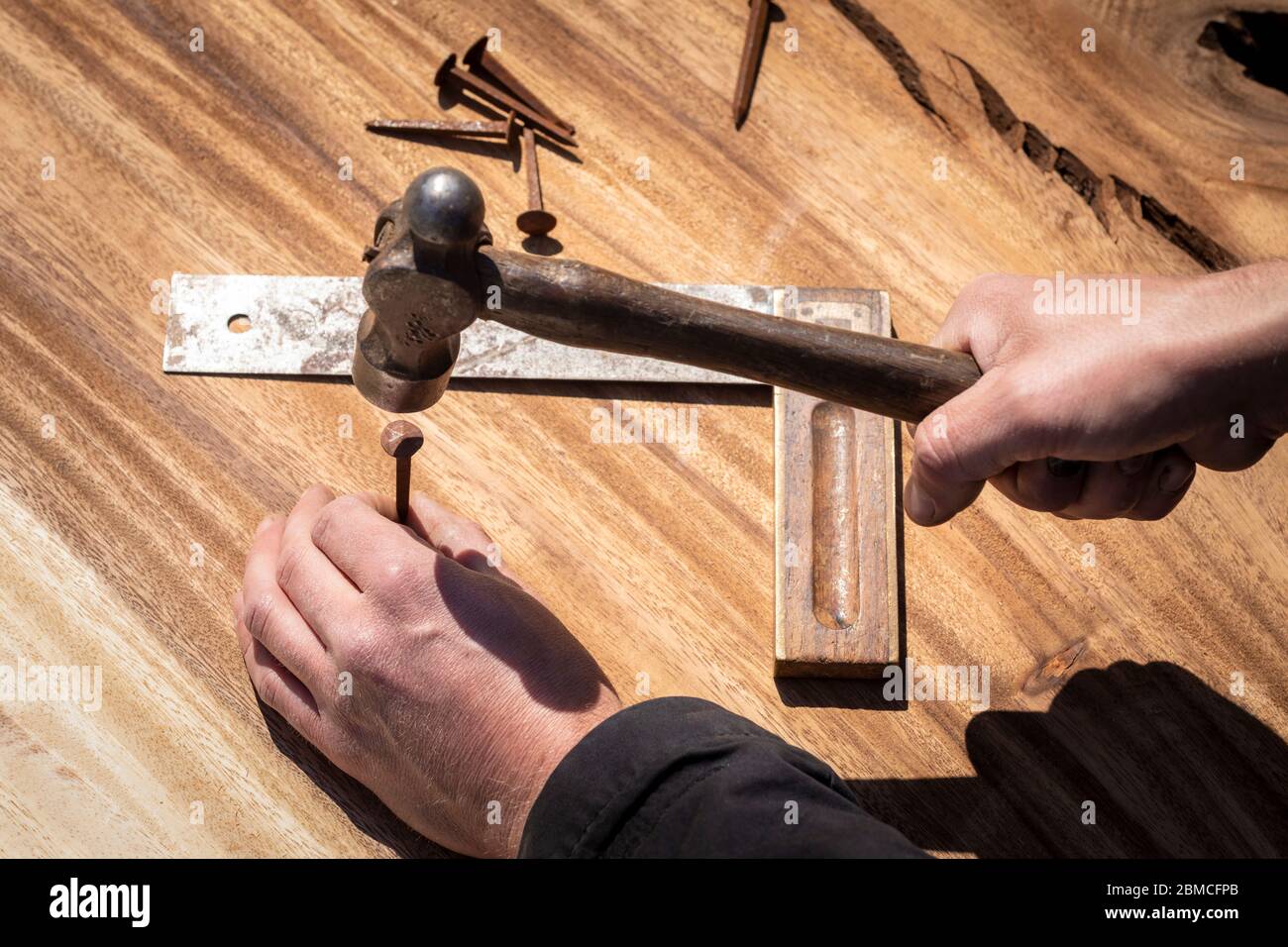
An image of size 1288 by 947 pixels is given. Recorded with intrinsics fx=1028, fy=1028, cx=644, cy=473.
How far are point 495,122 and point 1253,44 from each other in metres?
1.07

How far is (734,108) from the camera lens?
4.62 ft

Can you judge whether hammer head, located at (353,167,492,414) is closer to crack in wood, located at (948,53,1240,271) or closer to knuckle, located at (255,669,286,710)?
knuckle, located at (255,669,286,710)

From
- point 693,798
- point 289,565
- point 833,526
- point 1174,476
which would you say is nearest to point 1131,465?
point 1174,476

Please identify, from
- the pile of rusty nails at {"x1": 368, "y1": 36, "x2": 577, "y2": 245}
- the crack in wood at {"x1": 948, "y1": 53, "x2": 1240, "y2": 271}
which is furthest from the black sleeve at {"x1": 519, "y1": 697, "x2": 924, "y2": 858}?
the crack in wood at {"x1": 948, "y1": 53, "x2": 1240, "y2": 271}

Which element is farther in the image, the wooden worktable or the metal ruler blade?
the metal ruler blade

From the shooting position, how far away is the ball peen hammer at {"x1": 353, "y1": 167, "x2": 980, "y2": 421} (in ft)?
2.81

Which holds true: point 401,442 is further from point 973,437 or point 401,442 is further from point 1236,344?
point 1236,344

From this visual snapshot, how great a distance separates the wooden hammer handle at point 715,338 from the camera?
89 cm

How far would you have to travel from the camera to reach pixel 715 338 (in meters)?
0.92

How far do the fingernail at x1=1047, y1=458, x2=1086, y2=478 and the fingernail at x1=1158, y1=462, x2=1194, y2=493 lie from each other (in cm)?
9

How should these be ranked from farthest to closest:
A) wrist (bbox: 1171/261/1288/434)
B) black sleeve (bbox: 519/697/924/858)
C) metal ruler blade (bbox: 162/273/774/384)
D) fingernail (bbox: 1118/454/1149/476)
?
1. metal ruler blade (bbox: 162/273/774/384)
2. fingernail (bbox: 1118/454/1149/476)
3. wrist (bbox: 1171/261/1288/434)
4. black sleeve (bbox: 519/697/924/858)

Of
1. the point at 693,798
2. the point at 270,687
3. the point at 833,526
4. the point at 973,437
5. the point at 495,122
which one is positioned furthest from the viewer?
the point at 495,122

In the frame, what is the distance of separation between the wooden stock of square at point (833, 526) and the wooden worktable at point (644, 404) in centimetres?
4
